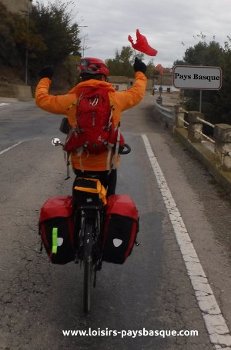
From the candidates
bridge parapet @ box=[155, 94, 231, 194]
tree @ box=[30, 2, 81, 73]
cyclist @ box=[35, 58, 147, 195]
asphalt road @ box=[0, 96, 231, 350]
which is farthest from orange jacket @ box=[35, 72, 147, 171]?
tree @ box=[30, 2, 81, 73]

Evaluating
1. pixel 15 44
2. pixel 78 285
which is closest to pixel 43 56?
pixel 15 44

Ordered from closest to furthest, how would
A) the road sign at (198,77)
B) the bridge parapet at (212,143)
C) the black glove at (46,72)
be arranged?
the black glove at (46,72), the bridge parapet at (212,143), the road sign at (198,77)

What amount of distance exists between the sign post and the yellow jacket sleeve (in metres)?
11.1

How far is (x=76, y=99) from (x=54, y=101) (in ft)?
0.65

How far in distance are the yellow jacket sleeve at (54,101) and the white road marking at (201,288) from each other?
2002 mm

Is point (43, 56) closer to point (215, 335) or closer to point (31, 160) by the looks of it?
point (31, 160)

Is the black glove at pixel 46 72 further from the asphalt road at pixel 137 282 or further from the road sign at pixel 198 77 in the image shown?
the road sign at pixel 198 77

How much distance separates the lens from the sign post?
1523 centimetres

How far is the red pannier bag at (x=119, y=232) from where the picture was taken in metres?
4.00

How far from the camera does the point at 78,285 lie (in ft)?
15.4

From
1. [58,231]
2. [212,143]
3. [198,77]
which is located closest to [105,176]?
[58,231]

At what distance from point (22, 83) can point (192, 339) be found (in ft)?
174

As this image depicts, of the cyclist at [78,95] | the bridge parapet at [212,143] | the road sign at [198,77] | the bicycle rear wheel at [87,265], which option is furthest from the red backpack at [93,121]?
the road sign at [198,77]

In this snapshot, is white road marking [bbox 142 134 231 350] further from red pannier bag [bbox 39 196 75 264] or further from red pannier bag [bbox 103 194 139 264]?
red pannier bag [bbox 39 196 75 264]
